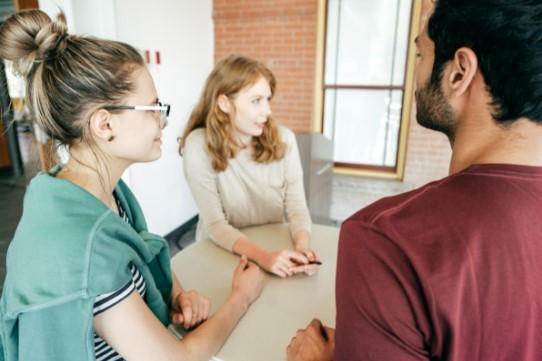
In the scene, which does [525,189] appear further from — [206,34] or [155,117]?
[206,34]

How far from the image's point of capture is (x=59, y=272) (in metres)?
0.67

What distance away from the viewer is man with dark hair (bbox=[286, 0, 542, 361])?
53cm

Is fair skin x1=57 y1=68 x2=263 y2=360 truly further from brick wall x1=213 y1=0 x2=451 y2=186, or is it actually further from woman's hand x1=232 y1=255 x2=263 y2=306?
brick wall x1=213 y1=0 x2=451 y2=186

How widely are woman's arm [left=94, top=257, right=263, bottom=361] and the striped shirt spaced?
0.01 m

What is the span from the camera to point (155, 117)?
96cm

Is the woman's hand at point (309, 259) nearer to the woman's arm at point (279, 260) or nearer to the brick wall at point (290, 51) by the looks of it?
the woman's arm at point (279, 260)

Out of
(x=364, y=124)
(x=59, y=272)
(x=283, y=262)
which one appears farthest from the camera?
(x=364, y=124)

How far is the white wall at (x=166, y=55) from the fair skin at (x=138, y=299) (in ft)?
6.59

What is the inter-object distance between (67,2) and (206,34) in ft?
6.10

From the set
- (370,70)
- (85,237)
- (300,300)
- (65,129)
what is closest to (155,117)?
(65,129)

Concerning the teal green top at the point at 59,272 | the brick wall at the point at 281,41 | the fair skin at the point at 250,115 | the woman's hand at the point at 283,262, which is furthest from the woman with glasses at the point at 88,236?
the brick wall at the point at 281,41

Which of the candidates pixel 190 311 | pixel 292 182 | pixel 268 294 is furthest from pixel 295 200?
pixel 190 311

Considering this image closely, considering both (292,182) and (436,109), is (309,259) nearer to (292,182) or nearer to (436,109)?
(292,182)

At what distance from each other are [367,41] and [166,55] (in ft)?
6.88
